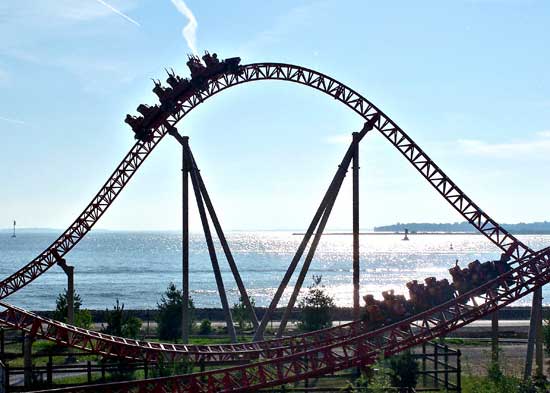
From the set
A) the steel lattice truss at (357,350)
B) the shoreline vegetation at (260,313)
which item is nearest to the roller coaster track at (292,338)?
the steel lattice truss at (357,350)

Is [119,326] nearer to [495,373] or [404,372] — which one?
[404,372]

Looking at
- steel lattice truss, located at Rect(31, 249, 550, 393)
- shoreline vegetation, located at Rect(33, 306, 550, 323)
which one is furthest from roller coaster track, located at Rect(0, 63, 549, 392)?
shoreline vegetation, located at Rect(33, 306, 550, 323)

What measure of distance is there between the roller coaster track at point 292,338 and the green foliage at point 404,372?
0.46m

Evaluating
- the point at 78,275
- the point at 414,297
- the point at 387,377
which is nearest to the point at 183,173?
the point at 414,297

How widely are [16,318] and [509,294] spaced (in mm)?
16968

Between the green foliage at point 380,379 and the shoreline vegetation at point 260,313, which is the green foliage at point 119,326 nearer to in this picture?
the green foliage at point 380,379

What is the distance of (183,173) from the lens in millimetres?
28500

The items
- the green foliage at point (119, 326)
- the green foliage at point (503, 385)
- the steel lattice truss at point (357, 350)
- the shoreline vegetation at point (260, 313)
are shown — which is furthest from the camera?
the shoreline vegetation at point (260, 313)

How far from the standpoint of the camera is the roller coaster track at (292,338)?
1934cm

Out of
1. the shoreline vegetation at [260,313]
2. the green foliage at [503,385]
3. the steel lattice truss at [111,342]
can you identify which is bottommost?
the shoreline vegetation at [260,313]

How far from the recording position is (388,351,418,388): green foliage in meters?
20.5

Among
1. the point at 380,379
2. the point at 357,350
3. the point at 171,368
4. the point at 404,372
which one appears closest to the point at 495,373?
the point at 404,372

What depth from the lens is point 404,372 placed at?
20547mm

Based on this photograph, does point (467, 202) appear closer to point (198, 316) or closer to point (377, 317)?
point (377, 317)
